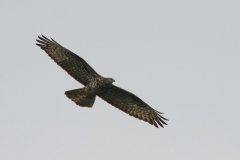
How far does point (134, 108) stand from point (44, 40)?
15.3ft

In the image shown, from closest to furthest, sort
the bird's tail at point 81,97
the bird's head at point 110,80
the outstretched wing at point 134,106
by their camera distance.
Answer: the bird's head at point 110,80
the bird's tail at point 81,97
the outstretched wing at point 134,106

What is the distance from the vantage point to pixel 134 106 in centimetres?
1712

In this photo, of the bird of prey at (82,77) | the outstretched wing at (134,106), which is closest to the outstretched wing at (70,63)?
the bird of prey at (82,77)

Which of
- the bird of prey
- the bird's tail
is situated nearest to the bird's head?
the bird of prey

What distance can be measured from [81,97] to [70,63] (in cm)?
142

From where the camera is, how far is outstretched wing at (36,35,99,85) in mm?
15898

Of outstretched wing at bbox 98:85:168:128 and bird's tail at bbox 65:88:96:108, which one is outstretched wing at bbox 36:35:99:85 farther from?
outstretched wing at bbox 98:85:168:128

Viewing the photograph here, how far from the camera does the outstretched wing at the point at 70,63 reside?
15.9 m

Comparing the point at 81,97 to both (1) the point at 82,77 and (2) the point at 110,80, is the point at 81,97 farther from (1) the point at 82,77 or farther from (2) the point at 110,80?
(2) the point at 110,80

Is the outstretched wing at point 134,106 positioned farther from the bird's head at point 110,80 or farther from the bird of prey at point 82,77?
the bird's head at point 110,80

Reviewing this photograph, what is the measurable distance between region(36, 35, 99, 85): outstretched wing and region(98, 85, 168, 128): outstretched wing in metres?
1.20

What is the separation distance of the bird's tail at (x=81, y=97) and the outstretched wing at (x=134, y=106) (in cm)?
67

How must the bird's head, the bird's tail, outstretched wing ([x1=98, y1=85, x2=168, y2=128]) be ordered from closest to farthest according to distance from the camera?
the bird's head
the bird's tail
outstretched wing ([x1=98, y1=85, x2=168, y2=128])

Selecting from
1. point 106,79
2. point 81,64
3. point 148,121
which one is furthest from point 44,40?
point 148,121
